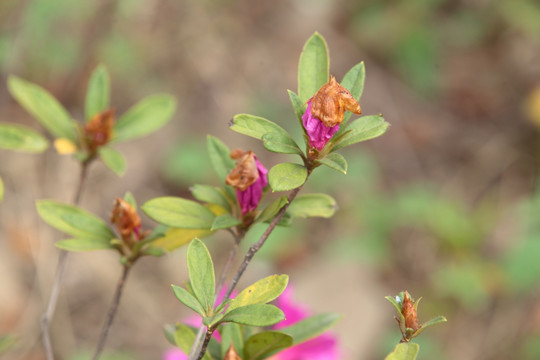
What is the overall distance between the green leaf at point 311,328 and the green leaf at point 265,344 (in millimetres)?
85

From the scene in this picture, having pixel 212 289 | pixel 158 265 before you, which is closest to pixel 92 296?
pixel 158 265

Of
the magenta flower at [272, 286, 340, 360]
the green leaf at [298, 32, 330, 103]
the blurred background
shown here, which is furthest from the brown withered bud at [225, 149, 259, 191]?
the blurred background

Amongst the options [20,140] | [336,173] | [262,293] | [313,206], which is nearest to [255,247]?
[262,293]

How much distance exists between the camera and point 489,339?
239 cm

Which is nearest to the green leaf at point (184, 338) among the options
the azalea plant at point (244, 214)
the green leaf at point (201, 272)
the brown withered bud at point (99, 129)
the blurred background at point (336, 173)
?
the azalea plant at point (244, 214)

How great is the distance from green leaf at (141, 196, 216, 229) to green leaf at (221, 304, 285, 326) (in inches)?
7.0

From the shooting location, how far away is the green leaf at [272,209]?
69cm

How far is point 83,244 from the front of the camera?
0.81m

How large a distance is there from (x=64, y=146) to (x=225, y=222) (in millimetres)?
366

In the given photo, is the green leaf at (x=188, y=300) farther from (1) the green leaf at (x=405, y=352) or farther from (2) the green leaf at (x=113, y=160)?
(2) the green leaf at (x=113, y=160)

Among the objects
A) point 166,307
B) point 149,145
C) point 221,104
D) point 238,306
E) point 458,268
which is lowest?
point 238,306

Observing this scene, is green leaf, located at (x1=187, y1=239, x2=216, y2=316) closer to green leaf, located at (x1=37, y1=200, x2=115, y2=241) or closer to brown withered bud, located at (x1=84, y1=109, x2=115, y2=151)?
green leaf, located at (x1=37, y1=200, x2=115, y2=241)

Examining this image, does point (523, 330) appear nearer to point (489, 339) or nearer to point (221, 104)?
point (489, 339)

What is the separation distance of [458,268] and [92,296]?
1373 mm
